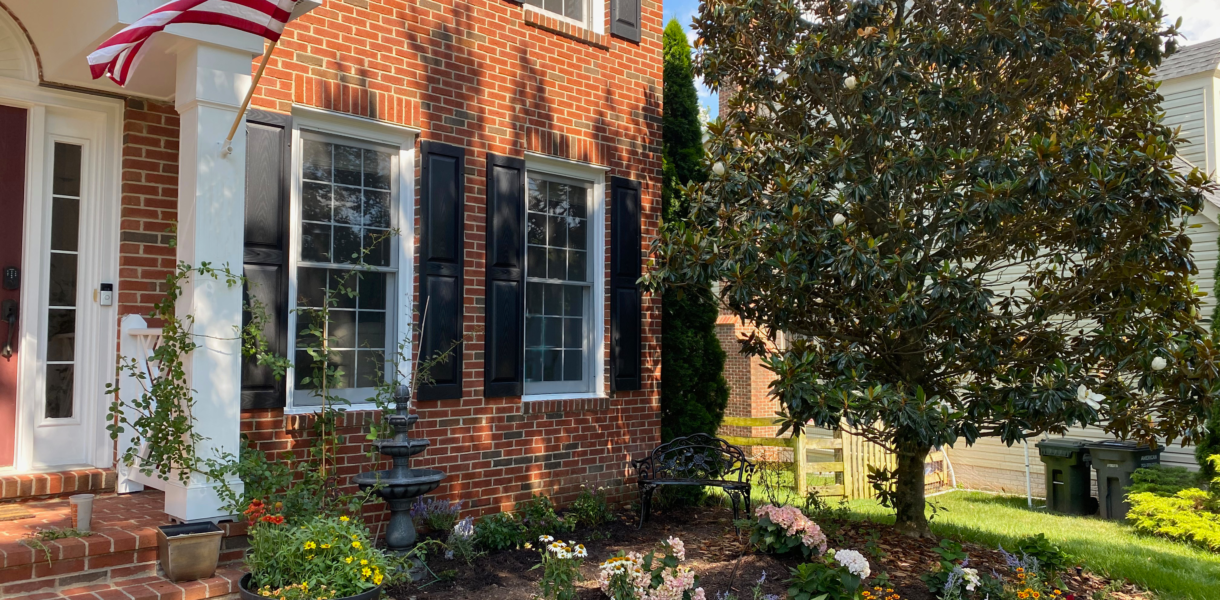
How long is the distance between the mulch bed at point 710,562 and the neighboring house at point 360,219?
0.68 metres

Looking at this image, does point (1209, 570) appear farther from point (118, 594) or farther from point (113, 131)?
point (113, 131)

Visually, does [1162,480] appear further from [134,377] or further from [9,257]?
[9,257]

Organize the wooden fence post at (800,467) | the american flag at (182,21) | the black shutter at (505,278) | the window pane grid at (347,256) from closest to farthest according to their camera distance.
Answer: the american flag at (182,21), the window pane grid at (347,256), the black shutter at (505,278), the wooden fence post at (800,467)

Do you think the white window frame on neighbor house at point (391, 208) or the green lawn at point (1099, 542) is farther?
the green lawn at point (1099, 542)

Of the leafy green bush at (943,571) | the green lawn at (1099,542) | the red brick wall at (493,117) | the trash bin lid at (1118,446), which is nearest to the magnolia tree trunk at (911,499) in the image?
the green lawn at (1099,542)

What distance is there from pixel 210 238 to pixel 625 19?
449cm

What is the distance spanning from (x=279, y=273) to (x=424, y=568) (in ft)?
6.79

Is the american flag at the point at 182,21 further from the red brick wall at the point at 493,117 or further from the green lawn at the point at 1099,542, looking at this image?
the green lawn at the point at 1099,542

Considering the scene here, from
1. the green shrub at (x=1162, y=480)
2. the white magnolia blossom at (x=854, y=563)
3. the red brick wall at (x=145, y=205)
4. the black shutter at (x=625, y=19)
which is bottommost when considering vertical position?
the green shrub at (x=1162, y=480)

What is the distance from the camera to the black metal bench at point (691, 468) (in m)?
6.94

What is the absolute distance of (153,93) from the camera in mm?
5195

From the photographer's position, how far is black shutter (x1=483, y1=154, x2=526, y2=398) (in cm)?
652

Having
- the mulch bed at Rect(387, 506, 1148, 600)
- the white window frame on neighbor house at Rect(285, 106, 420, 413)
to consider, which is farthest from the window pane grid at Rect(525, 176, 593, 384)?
the mulch bed at Rect(387, 506, 1148, 600)

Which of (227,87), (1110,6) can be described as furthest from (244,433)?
(1110,6)
